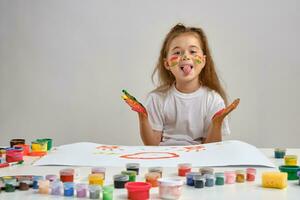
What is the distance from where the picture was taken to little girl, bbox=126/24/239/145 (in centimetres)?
140

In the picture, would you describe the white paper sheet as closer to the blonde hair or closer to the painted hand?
the painted hand

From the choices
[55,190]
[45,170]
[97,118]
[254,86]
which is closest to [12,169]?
[45,170]

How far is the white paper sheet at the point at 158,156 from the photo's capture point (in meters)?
0.84

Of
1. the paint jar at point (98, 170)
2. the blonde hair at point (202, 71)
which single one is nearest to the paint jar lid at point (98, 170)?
the paint jar at point (98, 170)

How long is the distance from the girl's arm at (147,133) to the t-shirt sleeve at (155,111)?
0.02 meters

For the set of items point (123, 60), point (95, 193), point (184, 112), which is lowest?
point (95, 193)

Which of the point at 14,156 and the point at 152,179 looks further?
the point at 14,156

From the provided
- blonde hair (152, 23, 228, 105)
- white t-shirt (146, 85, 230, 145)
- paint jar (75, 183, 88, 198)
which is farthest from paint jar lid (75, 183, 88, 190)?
blonde hair (152, 23, 228, 105)

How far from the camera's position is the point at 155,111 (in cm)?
148

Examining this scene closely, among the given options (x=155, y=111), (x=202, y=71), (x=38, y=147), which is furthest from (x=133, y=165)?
(x=202, y=71)

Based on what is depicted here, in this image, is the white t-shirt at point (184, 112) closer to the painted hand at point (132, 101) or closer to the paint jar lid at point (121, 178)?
the painted hand at point (132, 101)

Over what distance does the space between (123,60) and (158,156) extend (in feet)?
3.45

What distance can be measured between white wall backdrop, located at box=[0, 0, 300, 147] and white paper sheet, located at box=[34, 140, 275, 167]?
3.09 feet

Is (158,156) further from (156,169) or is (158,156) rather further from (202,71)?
(202,71)
